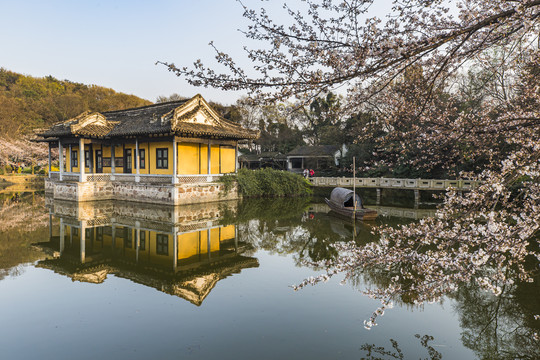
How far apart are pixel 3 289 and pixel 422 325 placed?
819 cm

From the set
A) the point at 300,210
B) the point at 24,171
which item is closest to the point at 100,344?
the point at 300,210

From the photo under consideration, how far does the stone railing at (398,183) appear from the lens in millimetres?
22078

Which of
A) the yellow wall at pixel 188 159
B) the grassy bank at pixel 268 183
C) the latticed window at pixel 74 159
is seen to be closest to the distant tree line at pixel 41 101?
the latticed window at pixel 74 159

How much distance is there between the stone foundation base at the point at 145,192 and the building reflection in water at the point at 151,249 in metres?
2.14

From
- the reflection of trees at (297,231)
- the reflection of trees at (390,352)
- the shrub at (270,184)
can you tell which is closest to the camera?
the reflection of trees at (390,352)

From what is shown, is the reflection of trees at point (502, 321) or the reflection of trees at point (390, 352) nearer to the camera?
the reflection of trees at point (390, 352)

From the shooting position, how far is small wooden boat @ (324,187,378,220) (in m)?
15.0

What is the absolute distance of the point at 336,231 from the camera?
12945 millimetres

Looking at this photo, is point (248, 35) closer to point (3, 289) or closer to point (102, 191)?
point (3, 289)

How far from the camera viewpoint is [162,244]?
10641mm

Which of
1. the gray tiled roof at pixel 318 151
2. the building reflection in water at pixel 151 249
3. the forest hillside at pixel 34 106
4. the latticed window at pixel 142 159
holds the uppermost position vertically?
the forest hillside at pixel 34 106

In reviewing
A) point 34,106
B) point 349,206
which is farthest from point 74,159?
point 34,106

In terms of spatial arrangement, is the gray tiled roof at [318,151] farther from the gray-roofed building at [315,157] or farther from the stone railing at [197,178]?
the stone railing at [197,178]

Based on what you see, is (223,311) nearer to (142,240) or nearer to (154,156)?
(142,240)
